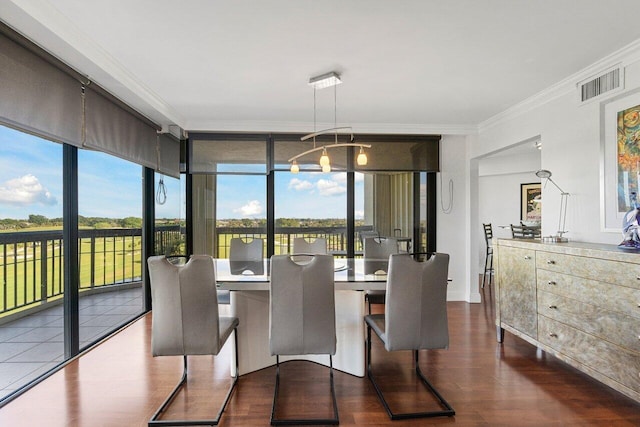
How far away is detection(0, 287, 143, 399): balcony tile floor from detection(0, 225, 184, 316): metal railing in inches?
7.6

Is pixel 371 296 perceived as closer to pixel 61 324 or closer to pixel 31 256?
pixel 61 324

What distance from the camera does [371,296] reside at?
333 centimetres

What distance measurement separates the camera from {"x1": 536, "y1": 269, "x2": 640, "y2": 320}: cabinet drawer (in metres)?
2.09

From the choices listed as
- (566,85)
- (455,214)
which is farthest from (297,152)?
(566,85)

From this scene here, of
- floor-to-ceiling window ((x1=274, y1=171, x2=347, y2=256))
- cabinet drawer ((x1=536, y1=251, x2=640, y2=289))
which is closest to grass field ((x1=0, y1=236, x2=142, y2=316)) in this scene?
floor-to-ceiling window ((x1=274, y1=171, x2=347, y2=256))

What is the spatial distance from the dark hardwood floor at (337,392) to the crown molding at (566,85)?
2.43m

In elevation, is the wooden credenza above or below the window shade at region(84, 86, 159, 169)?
below

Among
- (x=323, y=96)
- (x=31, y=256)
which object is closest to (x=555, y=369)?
(x=323, y=96)

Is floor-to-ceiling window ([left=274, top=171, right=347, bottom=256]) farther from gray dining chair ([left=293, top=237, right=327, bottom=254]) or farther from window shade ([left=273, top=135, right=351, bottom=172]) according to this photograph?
gray dining chair ([left=293, top=237, right=327, bottom=254])

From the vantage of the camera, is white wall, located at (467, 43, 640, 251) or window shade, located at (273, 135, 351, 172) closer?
white wall, located at (467, 43, 640, 251)

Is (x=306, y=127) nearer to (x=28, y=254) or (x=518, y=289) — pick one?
(x=518, y=289)

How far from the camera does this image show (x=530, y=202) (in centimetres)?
672

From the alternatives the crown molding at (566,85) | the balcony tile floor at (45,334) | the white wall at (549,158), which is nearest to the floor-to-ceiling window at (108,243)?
the balcony tile floor at (45,334)

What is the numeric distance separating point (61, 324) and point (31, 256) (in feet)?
2.36
